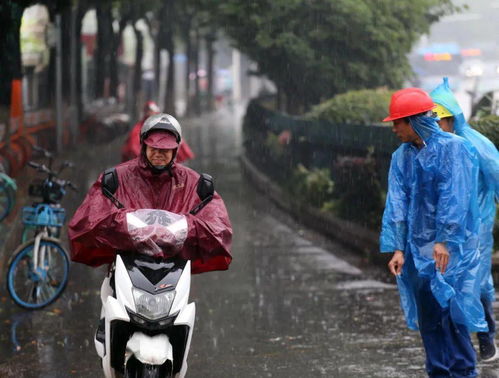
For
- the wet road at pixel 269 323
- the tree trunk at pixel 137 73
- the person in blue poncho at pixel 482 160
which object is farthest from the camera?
the tree trunk at pixel 137 73

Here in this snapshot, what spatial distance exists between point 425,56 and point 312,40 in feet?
87.1

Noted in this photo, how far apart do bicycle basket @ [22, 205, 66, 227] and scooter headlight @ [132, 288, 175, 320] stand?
426cm

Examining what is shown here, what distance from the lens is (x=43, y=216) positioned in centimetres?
943

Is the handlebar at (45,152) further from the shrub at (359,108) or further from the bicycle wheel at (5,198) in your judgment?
the shrub at (359,108)

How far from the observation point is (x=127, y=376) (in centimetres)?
544

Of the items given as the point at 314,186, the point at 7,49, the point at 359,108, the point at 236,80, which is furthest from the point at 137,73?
the point at 236,80

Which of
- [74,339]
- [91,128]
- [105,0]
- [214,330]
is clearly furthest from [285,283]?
[91,128]

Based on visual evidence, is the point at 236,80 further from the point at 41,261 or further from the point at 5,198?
the point at 41,261

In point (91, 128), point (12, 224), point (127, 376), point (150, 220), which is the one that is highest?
point (150, 220)

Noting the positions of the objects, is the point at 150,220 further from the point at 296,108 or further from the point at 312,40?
the point at 296,108

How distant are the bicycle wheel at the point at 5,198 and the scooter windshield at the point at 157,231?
7.34 metres

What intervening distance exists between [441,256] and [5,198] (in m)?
7.89

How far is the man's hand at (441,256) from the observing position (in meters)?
5.82

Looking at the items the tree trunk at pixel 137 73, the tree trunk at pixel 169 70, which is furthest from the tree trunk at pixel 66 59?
the tree trunk at pixel 169 70
